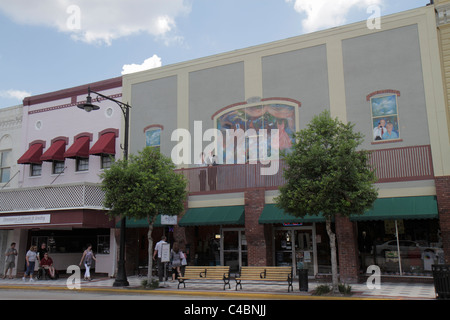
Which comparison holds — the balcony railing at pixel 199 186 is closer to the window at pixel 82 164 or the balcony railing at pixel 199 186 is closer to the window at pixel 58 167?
the window at pixel 58 167

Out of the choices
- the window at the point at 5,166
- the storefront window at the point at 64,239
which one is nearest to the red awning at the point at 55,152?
the window at the point at 5,166

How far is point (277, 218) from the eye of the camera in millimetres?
18047

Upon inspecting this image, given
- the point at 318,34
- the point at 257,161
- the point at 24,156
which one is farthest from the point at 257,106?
the point at 24,156

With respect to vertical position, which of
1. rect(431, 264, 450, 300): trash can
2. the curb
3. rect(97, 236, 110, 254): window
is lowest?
the curb

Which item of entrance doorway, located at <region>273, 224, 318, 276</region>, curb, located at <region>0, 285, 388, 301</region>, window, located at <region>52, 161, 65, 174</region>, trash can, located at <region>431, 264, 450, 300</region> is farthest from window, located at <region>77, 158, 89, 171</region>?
trash can, located at <region>431, 264, 450, 300</region>

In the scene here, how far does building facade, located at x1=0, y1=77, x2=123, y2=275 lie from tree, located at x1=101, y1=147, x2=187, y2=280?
161 inches

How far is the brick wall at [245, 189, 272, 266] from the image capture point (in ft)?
61.1

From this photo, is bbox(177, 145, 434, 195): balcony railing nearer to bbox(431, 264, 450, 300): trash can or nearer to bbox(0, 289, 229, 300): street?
bbox(431, 264, 450, 300): trash can

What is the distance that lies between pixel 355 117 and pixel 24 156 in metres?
18.4

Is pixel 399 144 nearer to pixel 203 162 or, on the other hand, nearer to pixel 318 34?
pixel 318 34

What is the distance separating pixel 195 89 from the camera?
22.5 metres

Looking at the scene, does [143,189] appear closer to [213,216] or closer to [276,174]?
[213,216]

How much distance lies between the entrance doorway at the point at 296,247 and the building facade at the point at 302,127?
45 millimetres

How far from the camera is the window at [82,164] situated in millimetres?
24172
